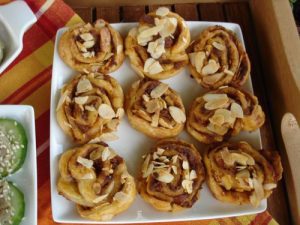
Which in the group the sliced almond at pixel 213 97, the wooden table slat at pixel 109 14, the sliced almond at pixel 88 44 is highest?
the sliced almond at pixel 88 44

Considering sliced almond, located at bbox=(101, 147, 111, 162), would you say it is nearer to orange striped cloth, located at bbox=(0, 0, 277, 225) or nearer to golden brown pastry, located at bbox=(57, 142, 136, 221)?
golden brown pastry, located at bbox=(57, 142, 136, 221)

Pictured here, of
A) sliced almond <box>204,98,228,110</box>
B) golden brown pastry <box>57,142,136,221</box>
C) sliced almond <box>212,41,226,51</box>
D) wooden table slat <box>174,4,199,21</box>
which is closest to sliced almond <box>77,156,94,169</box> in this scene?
golden brown pastry <box>57,142,136,221</box>

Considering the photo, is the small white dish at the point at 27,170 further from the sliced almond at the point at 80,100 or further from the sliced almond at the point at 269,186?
the sliced almond at the point at 269,186

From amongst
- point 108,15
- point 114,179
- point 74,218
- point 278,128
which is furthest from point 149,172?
point 108,15

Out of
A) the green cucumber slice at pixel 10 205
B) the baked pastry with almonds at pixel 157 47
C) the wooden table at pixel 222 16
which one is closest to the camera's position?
the green cucumber slice at pixel 10 205

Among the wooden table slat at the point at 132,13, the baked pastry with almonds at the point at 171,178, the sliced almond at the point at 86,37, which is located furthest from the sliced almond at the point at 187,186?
the wooden table slat at the point at 132,13

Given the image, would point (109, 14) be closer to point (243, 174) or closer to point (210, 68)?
point (210, 68)
